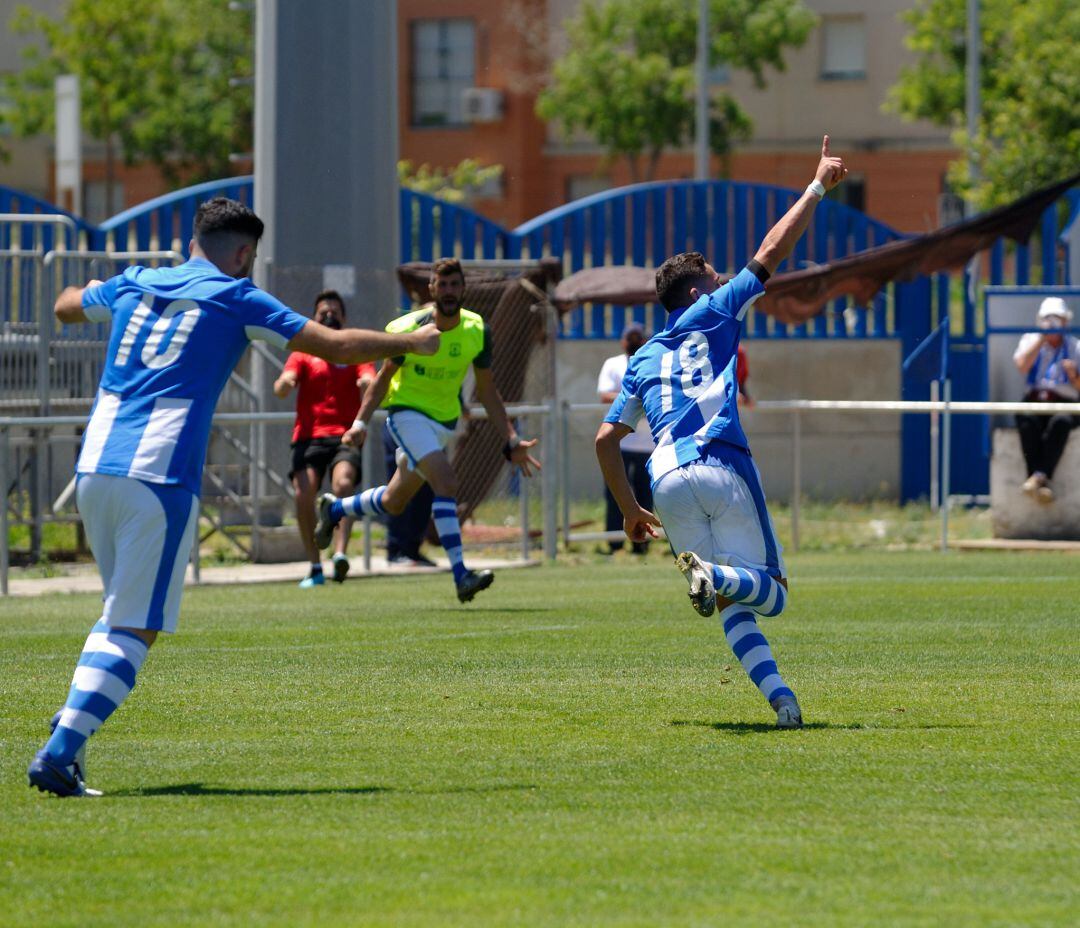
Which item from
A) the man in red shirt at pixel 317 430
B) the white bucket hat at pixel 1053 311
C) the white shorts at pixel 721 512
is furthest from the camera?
the white bucket hat at pixel 1053 311

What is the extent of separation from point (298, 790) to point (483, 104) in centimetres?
4936

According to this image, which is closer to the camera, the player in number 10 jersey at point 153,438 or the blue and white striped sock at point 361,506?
the player in number 10 jersey at point 153,438

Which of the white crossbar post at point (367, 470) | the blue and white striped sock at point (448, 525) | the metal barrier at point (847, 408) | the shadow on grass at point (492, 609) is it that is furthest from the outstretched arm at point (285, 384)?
the metal barrier at point (847, 408)

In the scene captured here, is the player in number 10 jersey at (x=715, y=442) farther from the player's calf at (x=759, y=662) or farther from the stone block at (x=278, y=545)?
the stone block at (x=278, y=545)

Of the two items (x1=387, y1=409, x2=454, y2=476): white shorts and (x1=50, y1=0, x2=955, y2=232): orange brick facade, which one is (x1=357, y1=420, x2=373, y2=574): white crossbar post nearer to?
(x1=387, y1=409, x2=454, y2=476): white shorts

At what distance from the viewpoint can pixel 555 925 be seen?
5.20 metres

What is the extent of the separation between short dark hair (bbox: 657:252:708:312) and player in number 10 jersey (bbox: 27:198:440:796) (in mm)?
1898

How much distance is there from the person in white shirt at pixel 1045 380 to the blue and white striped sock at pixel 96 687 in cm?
1311

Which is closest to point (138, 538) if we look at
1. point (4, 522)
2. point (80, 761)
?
point (80, 761)

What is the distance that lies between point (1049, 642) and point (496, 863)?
19.8ft

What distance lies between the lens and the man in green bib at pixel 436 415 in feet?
44.4

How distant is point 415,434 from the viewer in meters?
13.7

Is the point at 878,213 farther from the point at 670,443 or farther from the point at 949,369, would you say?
the point at 670,443

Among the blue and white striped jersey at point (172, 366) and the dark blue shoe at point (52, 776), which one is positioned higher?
the blue and white striped jersey at point (172, 366)
